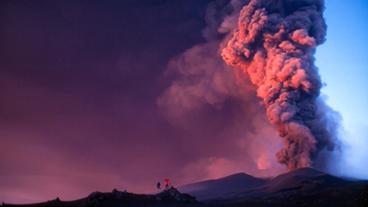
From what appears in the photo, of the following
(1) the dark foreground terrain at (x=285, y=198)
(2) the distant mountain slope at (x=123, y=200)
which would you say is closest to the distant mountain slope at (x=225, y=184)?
(1) the dark foreground terrain at (x=285, y=198)

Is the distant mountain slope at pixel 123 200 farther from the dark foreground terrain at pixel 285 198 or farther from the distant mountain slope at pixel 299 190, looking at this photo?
the distant mountain slope at pixel 299 190

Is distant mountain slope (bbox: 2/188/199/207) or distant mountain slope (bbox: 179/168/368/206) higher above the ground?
distant mountain slope (bbox: 179/168/368/206)

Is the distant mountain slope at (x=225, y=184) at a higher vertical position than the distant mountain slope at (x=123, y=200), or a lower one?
higher

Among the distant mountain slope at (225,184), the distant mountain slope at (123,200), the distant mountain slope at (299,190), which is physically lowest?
the distant mountain slope at (123,200)

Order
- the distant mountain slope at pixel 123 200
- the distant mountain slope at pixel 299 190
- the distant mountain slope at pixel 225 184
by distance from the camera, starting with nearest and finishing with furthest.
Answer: the distant mountain slope at pixel 123 200, the distant mountain slope at pixel 299 190, the distant mountain slope at pixel 225 184

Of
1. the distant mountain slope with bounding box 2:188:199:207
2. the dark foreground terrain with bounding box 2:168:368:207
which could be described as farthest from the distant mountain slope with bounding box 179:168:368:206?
the distant mountain slope with bounding box 2:188:199:207

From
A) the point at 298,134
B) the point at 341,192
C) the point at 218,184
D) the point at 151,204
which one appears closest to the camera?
the point at 151,204

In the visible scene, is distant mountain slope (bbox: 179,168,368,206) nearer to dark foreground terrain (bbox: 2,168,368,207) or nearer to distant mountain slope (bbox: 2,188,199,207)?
dark foreground terrain (bbox: 2,168,368,207)

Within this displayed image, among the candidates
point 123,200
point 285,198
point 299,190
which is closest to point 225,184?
point 299,190

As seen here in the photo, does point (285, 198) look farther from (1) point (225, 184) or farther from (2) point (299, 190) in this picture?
(1) point (225, 184)

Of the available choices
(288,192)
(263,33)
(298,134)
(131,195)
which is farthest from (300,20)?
(131,195)

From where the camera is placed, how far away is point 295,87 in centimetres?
9325

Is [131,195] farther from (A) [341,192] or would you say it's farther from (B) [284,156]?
(B) [284,156]

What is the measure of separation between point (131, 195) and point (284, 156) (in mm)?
43367
